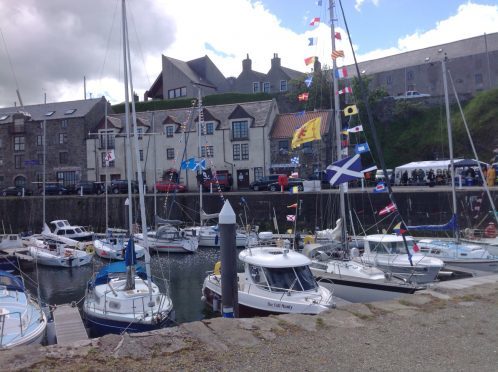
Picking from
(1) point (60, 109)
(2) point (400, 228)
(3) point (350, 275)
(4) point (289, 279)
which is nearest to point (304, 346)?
(4) point (289, 279)

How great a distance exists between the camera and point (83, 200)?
42625mm

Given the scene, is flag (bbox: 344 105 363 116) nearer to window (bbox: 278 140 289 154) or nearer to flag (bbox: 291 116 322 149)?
flag (bbox: 291 116 322 149)

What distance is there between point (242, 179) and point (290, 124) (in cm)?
707

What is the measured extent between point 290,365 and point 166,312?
28.7ft

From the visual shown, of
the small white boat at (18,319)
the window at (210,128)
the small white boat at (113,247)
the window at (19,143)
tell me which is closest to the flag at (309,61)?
the small white boat at (18,319)

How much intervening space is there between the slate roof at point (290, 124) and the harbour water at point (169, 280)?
57.1ft

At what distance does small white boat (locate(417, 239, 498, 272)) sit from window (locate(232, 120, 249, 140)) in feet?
90.6

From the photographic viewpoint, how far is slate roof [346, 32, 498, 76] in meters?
62.6

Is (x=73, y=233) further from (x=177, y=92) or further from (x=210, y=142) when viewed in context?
(x=177, y=92)

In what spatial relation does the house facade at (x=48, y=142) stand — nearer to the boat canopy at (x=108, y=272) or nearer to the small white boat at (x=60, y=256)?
the small white boat at (x=60, y=256)

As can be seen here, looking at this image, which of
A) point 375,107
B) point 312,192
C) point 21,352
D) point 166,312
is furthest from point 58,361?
point 375,107

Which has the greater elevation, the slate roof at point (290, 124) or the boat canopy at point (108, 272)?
the slate roof at point (290, 124)

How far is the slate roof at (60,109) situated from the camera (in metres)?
53.8

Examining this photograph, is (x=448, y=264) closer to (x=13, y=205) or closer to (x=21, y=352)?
(x=21, y=352)
